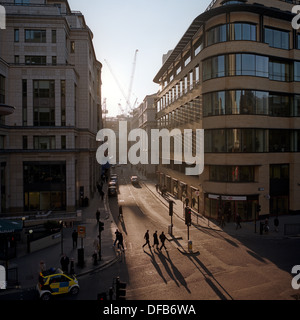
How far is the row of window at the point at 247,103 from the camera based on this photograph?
98.9ft

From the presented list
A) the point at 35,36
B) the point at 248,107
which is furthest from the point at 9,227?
the point at 35,36

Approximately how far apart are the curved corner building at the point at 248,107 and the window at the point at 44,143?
18098mm

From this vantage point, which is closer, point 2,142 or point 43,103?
point 2,142

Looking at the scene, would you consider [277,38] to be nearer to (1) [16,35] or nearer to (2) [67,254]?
(1) [16,35]

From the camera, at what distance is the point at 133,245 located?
23.4 metres

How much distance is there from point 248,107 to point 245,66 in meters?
4.32

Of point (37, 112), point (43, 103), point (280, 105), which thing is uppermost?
point (43, 103)

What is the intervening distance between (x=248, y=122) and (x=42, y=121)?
79.4ft

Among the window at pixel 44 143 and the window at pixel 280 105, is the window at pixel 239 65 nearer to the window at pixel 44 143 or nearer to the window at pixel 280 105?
the window at pixel 280 105

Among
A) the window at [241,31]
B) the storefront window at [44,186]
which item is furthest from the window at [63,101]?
the window at [241,31]

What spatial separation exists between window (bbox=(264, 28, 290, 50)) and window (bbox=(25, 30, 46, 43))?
2674cm

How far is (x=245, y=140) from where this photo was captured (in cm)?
3041
